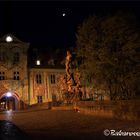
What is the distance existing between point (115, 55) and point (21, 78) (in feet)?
89.0

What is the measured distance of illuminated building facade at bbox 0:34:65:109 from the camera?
51531 mm

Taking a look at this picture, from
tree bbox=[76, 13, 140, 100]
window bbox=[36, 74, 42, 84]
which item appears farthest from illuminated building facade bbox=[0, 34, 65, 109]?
tree bbox=[76, 13, 140, 100]

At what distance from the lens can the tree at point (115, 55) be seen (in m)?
28.1

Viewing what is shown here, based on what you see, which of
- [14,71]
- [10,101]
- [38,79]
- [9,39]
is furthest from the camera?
[10,101]

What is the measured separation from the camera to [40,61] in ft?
185

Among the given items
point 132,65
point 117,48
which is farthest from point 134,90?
point 117,48

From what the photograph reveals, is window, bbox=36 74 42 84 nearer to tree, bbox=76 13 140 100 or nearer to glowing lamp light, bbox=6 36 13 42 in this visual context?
glowing lamp light, bbox=6 36 13 42

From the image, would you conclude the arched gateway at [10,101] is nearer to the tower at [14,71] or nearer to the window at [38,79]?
the tower at [14,71]

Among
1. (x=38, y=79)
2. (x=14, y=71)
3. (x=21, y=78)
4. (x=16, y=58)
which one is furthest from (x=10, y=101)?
(x=16, y=58)

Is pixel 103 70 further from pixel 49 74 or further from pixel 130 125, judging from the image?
pixel 49 74

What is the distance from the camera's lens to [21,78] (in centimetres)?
5253

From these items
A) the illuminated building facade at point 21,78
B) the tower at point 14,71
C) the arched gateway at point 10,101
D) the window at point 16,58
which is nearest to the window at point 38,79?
the illuminated building facade at point 21,78

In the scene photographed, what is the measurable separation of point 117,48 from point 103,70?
2395mm

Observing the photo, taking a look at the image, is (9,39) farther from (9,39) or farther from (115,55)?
(115,55)
